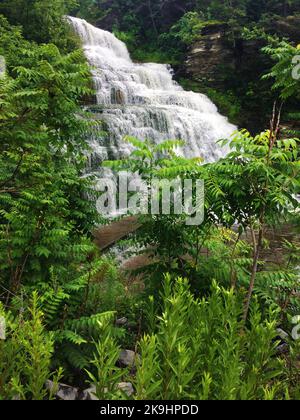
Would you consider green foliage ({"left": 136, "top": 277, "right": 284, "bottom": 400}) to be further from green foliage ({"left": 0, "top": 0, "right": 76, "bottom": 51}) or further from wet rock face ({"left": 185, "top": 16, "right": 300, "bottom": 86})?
wet rock face ({"left": 185, "top": 16, "right": 300, "bottom": 86})

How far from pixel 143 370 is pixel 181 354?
0.17m

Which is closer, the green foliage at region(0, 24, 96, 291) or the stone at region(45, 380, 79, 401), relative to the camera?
the stone at region(45, 380, 79, 401)

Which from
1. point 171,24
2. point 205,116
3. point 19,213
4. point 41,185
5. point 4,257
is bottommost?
point 205,116

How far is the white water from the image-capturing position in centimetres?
1650

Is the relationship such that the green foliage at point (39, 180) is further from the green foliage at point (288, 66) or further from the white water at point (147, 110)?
the white water at point (147, 110)

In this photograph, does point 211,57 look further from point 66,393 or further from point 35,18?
point 66,393

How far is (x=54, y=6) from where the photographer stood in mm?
21938

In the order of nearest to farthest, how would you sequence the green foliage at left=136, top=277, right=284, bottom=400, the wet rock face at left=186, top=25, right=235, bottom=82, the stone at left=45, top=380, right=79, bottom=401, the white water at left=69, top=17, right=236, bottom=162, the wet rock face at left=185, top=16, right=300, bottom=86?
the green foliage at left=136, top=277, right=284, bottom=400 → the stone at left=45, top=380, right=79, bottom=401 → the white water at left=69, top=17, right=236, bottom=162 → the wet rock face at left=185, top=16, right=300, bottom=86 → the wet rock face at left=186, top=25, right=235, bottom=82

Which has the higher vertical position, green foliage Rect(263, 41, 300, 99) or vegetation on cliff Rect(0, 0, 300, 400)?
green foliage Rect(263, 41, 300, 99)

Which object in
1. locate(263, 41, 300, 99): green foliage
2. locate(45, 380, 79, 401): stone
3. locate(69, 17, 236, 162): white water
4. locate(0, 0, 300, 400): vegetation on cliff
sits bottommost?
locate(69, 17, 236, 162): white water

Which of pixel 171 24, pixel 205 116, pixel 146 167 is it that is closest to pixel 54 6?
pixel 205 116

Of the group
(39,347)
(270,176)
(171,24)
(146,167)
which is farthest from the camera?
(171,24)

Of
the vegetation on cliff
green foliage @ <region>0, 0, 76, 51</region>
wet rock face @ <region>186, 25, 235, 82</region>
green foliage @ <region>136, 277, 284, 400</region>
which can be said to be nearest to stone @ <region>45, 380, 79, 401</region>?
the vegetation on cliff
